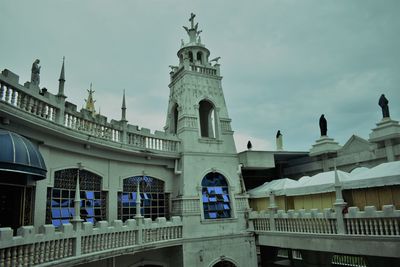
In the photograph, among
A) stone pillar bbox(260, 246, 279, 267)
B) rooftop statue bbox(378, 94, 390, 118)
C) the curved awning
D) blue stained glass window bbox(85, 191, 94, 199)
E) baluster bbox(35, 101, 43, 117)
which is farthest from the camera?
stone pillar bbox(260, 246, 279, 267)

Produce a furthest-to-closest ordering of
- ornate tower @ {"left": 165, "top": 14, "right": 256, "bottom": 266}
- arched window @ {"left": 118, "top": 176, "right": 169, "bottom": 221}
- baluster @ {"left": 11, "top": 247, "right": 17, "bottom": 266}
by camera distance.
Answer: ornate tower @ {"left": 165, "top": 14, "right": 256, "bottom": 266} < arched window @ {"left": 118, "top": 176, "right": 169, "bottom": 221} < baluster @ {"left": 11, "top": 247, "right": 17, "bottom": 266}

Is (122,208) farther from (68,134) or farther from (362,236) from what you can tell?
(362,236)

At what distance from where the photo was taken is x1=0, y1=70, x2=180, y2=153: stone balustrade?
10.9 m

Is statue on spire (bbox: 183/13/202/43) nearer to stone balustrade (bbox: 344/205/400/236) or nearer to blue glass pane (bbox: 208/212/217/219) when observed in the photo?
blue glass pane (bbox: 208/212/217/219)

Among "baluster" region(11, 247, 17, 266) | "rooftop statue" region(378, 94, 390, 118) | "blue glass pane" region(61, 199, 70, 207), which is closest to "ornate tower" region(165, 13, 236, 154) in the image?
"blue glass pane" region(61, 199, 70, 207)

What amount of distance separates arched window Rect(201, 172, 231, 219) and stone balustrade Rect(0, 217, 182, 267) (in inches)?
96.7

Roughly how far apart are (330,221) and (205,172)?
314 inches

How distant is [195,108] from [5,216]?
1283 centimetres

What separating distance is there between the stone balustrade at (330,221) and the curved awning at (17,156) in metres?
13.6

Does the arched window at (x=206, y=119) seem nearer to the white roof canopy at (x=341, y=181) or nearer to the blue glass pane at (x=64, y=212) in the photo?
the white roof canopy at (x=341, y=181)

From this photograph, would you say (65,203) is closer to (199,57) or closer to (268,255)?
(199,57)

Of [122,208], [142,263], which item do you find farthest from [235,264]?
[122,208]

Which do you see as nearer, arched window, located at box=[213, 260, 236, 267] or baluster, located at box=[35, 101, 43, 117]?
baluster, located at box=[35, 101, 43, 117]

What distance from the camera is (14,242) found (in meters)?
8.66
